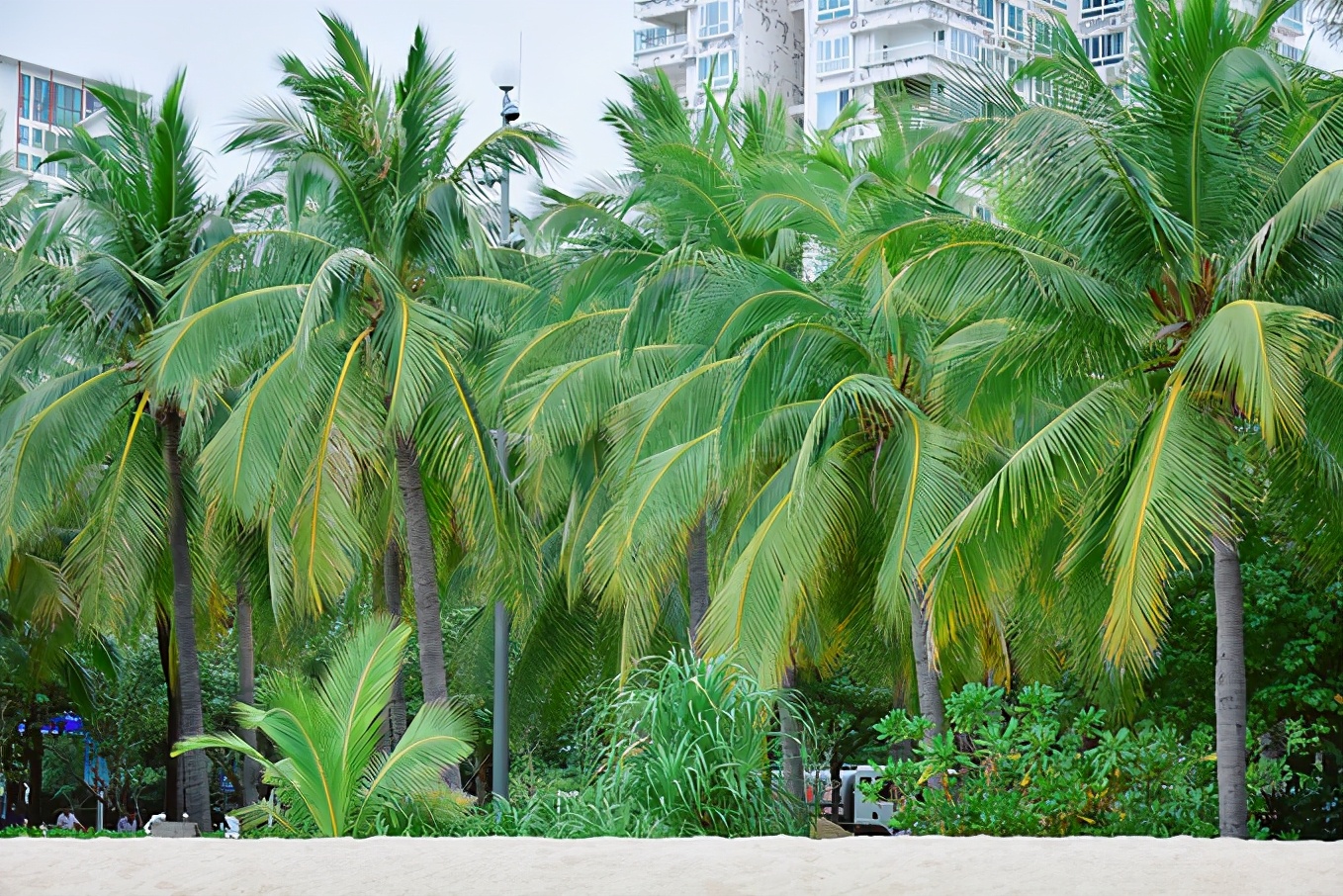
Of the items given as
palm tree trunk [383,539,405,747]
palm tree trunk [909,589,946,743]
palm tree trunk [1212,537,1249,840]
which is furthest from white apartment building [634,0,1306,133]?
palm tree trunk [1212,537,1249,840]

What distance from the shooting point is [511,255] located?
19500 mm

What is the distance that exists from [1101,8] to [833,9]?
10810 mm

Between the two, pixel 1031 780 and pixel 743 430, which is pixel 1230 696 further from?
pixel 743 430

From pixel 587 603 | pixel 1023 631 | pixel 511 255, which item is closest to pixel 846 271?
pixel 1023 631

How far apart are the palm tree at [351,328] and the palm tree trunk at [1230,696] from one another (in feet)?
25.8

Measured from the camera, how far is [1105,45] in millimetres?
60969

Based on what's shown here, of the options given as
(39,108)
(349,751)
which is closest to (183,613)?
(349,751)

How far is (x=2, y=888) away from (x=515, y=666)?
16538 millimetres

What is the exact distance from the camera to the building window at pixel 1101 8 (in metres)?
59.9

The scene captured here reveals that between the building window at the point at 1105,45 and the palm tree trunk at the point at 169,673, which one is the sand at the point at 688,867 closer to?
the palm tree trunk at the point at 169,673

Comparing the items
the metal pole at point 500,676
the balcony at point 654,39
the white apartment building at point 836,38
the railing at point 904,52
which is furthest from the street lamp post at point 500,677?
the balcony at point 654,39

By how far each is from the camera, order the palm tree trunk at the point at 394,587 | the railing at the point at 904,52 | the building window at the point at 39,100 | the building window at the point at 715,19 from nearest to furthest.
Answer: the palm tree trunk at the point at 394,587 < the railing at the point at 904,52 < the building window at the point at 715,19 < the building window at the point at 39,100

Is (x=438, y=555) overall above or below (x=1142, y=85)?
below

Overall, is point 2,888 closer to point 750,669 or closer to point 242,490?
point 750,669
